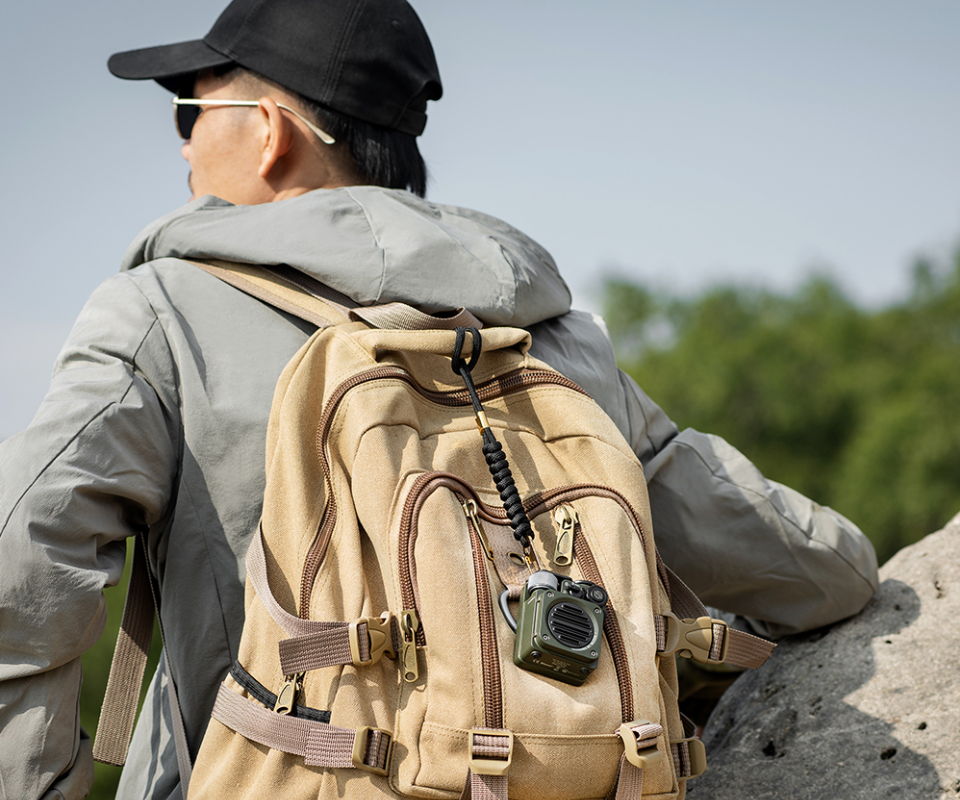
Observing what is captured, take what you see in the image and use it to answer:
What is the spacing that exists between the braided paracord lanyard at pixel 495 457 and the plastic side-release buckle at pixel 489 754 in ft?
0.91

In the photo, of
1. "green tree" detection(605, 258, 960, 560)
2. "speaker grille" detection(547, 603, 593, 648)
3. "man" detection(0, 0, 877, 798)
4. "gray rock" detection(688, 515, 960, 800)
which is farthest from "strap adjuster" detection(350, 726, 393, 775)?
"green tree" detection(605, 258, 960, 560)

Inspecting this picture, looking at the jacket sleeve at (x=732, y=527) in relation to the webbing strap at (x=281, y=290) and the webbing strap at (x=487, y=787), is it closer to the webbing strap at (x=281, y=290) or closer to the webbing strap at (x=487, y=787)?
the webbing strap at (x=281, y=290)

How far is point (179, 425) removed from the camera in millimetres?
1553

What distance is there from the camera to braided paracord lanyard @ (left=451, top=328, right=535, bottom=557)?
1398 mm

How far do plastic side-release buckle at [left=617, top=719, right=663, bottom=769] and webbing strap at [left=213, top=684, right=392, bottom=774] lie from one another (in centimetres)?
32

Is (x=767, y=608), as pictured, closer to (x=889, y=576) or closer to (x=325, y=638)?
(x=889, y=576)

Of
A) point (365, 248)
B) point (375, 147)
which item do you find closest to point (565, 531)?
point (365, 248)

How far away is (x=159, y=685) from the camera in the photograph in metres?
1.71

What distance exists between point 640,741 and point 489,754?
0.21m

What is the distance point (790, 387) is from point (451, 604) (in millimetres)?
30295

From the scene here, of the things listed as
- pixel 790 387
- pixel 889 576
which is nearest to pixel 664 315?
pixel 790 387

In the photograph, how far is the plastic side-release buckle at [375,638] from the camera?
4.09 ft

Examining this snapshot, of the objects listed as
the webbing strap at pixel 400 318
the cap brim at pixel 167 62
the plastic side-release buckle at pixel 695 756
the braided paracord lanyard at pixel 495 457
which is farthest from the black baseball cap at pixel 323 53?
the plastic side-release buckle at pixel 695 756

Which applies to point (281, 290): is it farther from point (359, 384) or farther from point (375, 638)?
point (375, 638)
